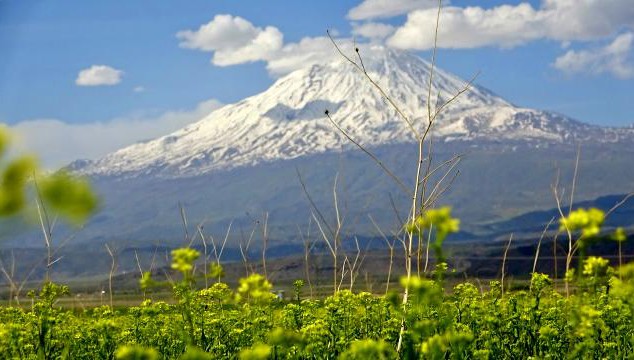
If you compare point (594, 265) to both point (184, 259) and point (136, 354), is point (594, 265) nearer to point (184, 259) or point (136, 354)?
point (184, 259)

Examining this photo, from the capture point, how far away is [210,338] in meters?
7.36

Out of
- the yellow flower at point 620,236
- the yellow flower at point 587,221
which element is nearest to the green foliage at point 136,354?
the yellow flower at point 587,221

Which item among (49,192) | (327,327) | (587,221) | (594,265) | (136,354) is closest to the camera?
(49,192)

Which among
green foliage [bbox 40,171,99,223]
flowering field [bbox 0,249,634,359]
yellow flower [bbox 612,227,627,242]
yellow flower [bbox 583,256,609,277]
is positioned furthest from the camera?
flowering field [bbox 0,249,634,359]

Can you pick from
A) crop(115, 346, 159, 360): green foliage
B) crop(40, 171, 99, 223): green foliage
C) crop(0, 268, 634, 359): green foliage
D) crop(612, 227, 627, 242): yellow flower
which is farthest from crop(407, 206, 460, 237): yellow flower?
crop(0, 268, 634, 359): green foliage

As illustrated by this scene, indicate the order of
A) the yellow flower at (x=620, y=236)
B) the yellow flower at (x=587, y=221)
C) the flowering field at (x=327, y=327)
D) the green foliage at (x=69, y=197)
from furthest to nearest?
1. the flowering field at (x=327, y=327)
2. the yellow flower at (x=620, y=236)
3. the yellow flower at (x=587, y=221)
4. the green foliage at (x=69, y=197)

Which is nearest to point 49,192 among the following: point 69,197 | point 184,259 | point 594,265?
point 69,197

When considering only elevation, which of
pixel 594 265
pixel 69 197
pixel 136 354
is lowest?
pixel 136 354

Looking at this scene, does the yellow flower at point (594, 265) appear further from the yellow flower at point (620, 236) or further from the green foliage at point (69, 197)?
the green foliage at point (69, 197)

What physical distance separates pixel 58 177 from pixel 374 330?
615cm

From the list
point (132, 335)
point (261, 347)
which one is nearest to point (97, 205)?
point (261, 347)

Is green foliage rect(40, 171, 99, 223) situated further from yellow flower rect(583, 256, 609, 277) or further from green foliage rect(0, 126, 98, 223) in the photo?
yellow flower rect(583, 256, 609, 277)

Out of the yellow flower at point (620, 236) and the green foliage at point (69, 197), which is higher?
the green foliage at point (69, 197)

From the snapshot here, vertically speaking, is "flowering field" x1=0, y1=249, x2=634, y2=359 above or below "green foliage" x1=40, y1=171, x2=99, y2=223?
below
